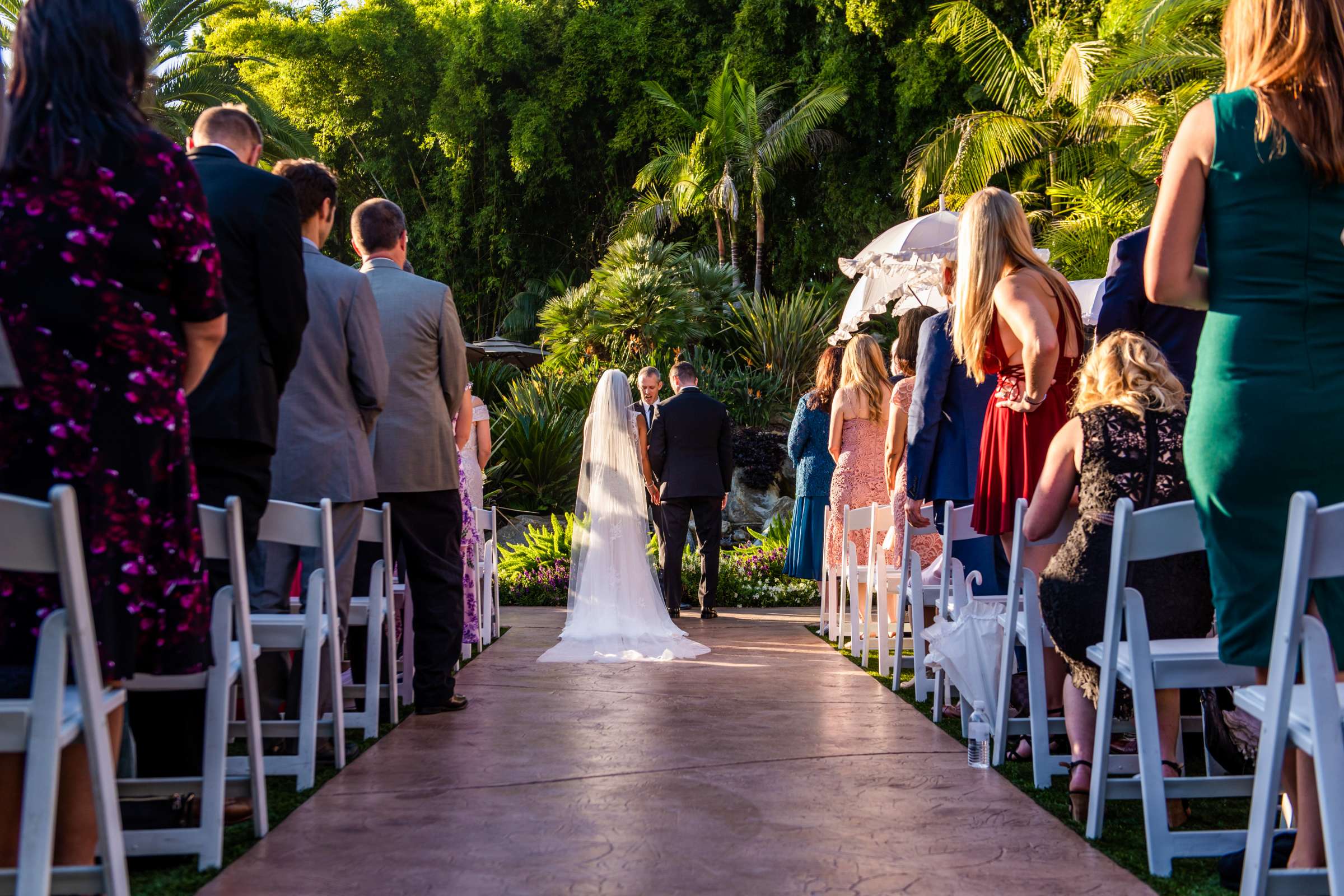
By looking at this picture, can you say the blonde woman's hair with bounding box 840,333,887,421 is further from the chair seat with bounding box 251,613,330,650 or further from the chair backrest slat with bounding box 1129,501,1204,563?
the chair backrest slat with bounding box 1129,501,1204,563

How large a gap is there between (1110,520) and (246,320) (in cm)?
267

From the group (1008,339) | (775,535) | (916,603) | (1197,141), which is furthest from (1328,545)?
(775,535)

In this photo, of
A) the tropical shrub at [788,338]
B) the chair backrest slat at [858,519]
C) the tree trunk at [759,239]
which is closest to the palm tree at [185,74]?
the tropical shrub at [788,338]

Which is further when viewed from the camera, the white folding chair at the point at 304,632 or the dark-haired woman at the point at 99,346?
the white folding chair at the point at 304,632

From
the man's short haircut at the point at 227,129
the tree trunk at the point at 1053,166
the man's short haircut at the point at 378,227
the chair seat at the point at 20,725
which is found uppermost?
the tree trunk at the point at 1053,166

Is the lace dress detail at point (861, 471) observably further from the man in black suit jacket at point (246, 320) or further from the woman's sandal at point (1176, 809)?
Answer: the man in black suit jacket at point (246, 320)

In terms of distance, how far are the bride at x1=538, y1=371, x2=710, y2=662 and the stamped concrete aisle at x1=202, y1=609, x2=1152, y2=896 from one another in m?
2.27

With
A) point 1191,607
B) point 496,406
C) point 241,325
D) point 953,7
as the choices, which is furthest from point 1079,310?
point 953,7

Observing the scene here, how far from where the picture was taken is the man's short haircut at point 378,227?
237 inches

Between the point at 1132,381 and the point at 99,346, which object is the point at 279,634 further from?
the point at 1132,381

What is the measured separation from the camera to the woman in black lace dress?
12.6 feet

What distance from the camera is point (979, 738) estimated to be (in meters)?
4.70

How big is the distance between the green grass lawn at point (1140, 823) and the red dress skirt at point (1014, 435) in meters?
0.95

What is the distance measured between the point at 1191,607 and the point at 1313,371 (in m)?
1.42
